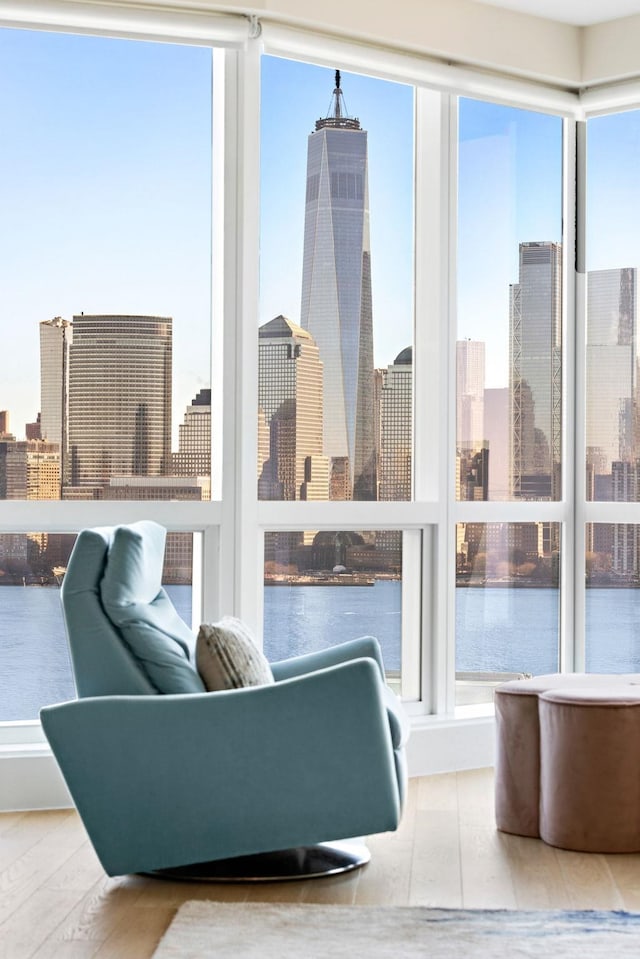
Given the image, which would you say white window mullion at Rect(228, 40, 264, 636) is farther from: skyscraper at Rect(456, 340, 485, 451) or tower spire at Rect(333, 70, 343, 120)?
skyscraper at Rect(456, 340, 485, 451)

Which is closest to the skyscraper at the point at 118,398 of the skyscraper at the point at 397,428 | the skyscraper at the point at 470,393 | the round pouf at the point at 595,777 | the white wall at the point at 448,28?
the skyscraper at the point at 397,428

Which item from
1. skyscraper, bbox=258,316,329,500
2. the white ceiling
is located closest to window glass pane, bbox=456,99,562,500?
the white ceiling

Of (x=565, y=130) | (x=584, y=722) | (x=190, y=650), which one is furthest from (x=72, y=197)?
(x=584, y=722)

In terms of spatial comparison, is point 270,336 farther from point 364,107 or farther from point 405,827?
point 405,827

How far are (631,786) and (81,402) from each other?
2352 millimetres

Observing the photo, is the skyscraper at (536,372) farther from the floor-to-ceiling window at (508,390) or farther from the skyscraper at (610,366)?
the skyscraper at (610,366)

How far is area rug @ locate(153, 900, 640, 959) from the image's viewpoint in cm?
271

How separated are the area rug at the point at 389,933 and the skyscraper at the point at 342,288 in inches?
82.6

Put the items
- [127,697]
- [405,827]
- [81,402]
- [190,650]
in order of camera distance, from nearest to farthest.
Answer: [127,697] → [190,650] → [405,827] → [81,402]

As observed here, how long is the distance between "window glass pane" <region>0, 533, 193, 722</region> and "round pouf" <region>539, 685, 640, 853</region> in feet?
5.88

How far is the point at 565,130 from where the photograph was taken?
5.26m

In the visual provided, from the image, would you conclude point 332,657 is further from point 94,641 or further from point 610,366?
point 610,366

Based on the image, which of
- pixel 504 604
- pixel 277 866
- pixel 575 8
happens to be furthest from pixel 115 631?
pixel 575 8

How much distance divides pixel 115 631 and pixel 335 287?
2022 mm
